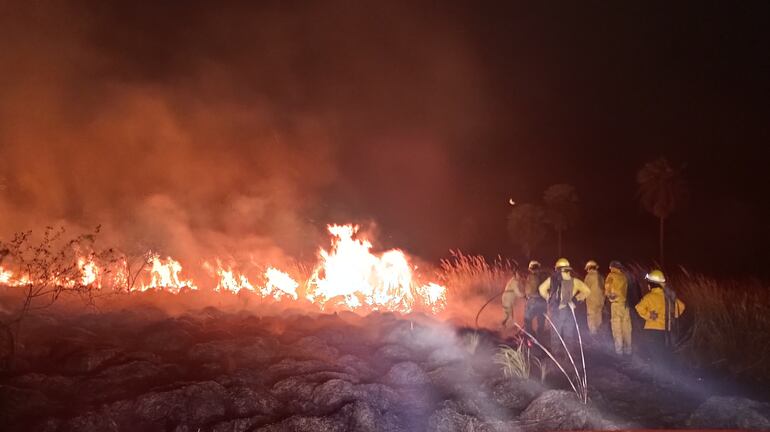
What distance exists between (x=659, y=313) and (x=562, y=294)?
1618 mm

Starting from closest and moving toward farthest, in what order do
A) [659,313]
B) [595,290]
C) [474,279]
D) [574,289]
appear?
1. [659,313]
2. [574,289]
3. [595,290]
4. [474,279]

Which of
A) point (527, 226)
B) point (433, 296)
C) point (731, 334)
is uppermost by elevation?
point (527, 226)

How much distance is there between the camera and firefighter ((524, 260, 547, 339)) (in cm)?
1154

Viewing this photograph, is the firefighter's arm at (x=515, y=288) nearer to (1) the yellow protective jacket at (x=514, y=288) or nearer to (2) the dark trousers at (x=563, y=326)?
(1) the yellow protective jacket at (x=514, y=288)

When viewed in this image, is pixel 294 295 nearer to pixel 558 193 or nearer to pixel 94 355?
pixel 94 355

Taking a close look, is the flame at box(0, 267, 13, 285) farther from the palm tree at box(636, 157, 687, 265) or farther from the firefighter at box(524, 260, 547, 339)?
the palm tree at box(636, 157, 687, 265)

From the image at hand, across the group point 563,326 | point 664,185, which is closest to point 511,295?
point 563,326

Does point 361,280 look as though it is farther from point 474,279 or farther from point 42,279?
point 42,279

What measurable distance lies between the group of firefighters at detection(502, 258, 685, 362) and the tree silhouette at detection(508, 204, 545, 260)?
39.7m

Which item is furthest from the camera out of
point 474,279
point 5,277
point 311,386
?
point 474,279

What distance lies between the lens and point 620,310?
35.7ft

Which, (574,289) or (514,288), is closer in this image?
(574,289)

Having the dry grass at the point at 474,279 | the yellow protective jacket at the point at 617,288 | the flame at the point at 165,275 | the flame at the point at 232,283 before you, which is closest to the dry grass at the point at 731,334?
the yellow protective jacket at the point at 617,288

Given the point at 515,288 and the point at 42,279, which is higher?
the point at 42,279
